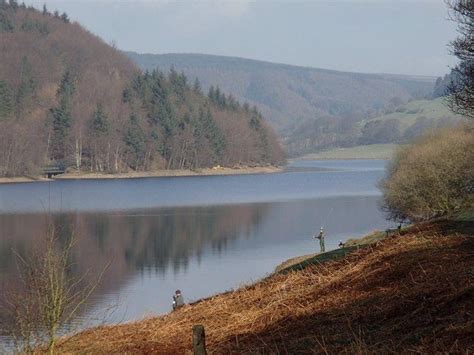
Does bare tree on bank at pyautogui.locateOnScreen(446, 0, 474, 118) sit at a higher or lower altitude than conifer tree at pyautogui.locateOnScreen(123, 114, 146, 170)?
higher

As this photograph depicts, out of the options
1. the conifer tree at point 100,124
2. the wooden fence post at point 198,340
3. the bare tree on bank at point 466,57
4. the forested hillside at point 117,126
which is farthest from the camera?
the conifer tree at point 100,124

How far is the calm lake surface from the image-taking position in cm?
3994

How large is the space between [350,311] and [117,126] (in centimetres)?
15909

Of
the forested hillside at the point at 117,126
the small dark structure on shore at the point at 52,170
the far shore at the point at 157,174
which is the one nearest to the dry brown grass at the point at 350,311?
the far shore at the point at 157,174

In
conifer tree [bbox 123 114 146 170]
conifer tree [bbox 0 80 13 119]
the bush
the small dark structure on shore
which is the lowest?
the small dark structure on shore

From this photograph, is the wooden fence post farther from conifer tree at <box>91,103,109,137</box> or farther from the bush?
conifer tree at <box>91,103,109,137</box>

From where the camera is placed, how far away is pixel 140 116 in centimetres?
17450

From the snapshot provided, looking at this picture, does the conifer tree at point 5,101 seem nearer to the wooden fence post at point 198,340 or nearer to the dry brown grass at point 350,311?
the dry brown grass at point 350,311

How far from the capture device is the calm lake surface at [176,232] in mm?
39941

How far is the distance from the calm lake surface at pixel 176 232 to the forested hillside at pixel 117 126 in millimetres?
45136

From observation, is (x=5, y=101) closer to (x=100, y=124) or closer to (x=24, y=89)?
(x=24, y=89)

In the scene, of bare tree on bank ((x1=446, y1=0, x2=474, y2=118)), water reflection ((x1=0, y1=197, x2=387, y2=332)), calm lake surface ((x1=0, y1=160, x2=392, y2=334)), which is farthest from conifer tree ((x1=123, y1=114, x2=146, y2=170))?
bare tree on bank ((x1=446, y1=0, x2=474, y2=118))

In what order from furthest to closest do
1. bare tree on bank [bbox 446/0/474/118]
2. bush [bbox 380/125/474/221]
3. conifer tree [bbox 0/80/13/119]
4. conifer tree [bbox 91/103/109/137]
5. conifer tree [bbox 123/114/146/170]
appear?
1. conifer tree [bbox 123/114/146/170]
2. conifer tree [bbox 0/80/13/119]
3. conifer tree [bbox 91/103/109/137]
4. bush [bbox 380/125/474/221]
5. bare tree on bank [bbox 446/0/474/118]

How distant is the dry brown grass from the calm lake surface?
14.0 feet
